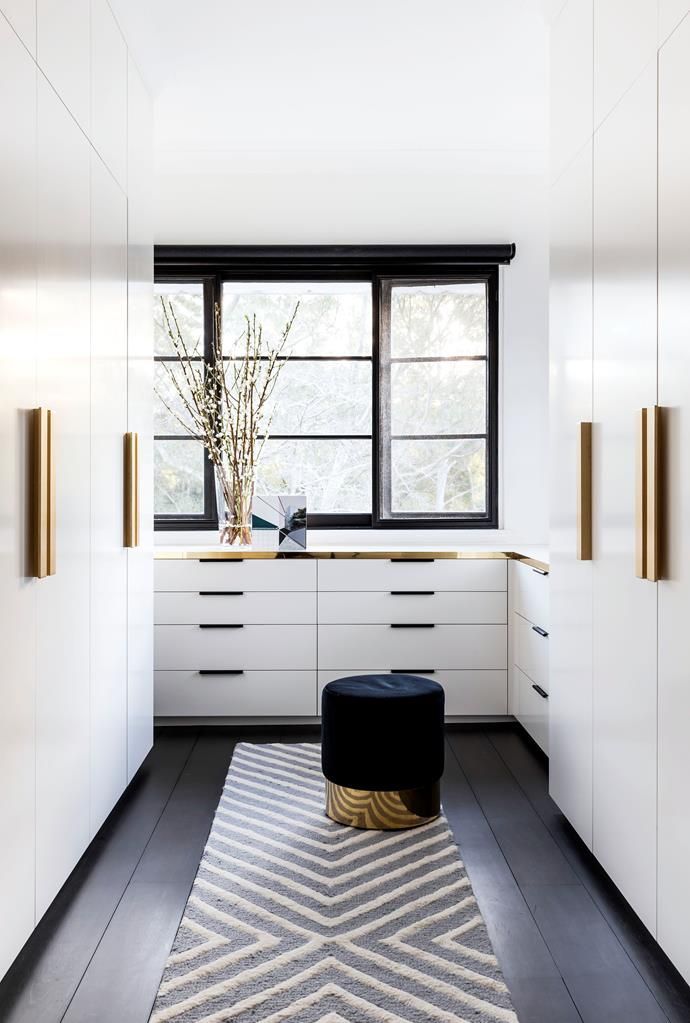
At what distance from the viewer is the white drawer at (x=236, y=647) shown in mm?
3883

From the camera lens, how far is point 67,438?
228 centimetres

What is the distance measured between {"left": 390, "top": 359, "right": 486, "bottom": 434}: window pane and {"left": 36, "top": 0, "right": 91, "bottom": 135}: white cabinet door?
2394 mm

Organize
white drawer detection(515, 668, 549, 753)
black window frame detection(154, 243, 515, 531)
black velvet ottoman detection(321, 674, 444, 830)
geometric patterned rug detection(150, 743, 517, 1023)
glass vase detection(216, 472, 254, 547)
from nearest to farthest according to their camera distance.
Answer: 1. geometric patterned rug detection(150, 743, 517, 1023)
2. black velvet ottoman detection(321, 674, 444, 830)
3. white drawer detection(515, 668, 549, 753)
4. glass vase detection(216, 472, 254, 547)
5. black window frame detection(154, 243, 515, 531)

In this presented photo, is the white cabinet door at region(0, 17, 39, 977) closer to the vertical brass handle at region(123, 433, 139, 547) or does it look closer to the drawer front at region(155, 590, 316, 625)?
the vertical brass handle at region(123, 433, 139, 547)

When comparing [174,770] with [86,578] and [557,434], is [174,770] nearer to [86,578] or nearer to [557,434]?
[86,578]

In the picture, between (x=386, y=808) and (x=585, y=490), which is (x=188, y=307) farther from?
(x=386, y=808)

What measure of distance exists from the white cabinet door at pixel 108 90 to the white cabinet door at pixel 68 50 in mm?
72

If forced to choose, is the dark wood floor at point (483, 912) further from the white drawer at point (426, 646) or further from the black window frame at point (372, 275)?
the black window frame at point (372, 275)

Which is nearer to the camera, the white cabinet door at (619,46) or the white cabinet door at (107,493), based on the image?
the white cabinet door at (619,46)

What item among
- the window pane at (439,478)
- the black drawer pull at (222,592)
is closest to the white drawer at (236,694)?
the black drawer pull at (222,592)

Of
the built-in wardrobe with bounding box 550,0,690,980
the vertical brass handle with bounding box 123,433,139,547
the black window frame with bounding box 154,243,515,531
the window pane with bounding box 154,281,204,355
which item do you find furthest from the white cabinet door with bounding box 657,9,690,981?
the window pane with bounding box 154,281,204,355

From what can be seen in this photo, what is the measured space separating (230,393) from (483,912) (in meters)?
2.96

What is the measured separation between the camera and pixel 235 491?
170 inches

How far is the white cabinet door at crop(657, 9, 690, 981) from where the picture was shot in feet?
5.82
